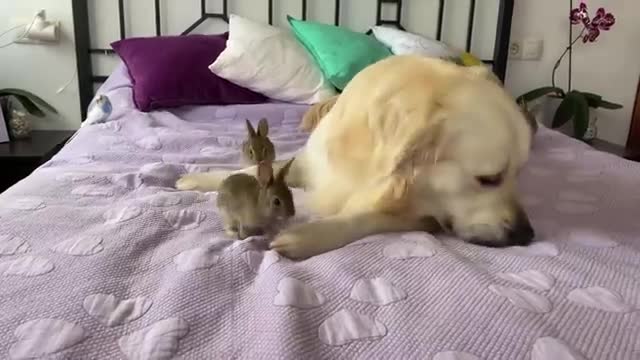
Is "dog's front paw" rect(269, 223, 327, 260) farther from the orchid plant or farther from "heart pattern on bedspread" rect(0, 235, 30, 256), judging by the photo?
the orchid plant

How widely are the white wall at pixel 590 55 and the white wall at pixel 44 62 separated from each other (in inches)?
80.8

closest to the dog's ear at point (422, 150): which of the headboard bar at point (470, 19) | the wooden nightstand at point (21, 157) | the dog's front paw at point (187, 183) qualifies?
the dog's front paw at point (187, 183)

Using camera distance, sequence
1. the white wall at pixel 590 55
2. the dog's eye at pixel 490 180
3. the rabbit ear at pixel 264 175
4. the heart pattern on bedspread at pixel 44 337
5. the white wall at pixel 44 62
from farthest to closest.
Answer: the white wall at pixel 590 55 → the white wall at pixel 44 62 → the dog's eye at pixel 490 180 → the rabbit ear at pixel 264 175 → the heart pattern on bedspread at pixel 44 337

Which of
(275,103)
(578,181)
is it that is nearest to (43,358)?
(578,181)

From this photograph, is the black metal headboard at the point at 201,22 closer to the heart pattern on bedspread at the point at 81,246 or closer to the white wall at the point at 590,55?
the white wall at the point at 590,55

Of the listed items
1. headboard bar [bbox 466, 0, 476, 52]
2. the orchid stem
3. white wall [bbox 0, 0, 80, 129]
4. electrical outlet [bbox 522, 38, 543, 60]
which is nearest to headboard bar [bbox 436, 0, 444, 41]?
headboard bar [bbox 466, 0, 476, 52]

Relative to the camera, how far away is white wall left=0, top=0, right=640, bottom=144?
8.74 ft

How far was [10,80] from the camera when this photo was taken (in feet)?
8.80

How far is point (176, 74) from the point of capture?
2.26 metres

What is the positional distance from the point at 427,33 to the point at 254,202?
210 centimetres

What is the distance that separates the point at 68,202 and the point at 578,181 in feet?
4.03

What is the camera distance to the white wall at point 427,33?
2664 millimetres

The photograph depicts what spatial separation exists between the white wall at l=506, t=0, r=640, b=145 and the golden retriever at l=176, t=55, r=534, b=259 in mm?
1947

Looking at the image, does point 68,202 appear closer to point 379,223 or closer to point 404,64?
point 379,223
